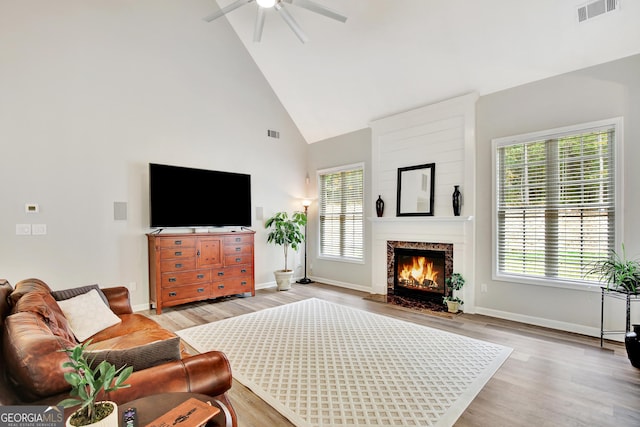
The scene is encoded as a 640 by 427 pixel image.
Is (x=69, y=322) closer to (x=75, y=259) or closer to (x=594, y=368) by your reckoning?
(x=75, y=259)

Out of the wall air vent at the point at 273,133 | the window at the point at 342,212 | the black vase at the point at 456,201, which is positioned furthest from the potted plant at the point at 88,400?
the wall air vent at the point at 273,133

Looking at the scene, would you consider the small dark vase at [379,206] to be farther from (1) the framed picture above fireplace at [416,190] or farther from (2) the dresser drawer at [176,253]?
(2) the dresser drawer at [176,253]

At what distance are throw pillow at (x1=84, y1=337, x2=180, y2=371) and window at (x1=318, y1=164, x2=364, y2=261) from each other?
4.85m

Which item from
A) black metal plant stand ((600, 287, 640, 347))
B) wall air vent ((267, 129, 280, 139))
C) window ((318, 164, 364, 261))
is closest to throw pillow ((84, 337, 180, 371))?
black metal plant stand ((600, 287, 640, 347))

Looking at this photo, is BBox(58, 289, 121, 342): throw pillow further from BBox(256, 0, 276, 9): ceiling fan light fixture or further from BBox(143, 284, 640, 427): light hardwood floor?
BBox(256, 0, 276, 9): ceiling fan light fixture

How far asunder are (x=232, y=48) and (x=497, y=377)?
6280 millimetres

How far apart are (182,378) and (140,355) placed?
229 mm

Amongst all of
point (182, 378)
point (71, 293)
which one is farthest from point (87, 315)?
point (182, 378)

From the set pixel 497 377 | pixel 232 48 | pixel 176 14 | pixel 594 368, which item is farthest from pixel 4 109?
pixel 594 368

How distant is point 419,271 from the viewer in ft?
17.1

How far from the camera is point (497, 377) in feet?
8.96

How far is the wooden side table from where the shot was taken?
1147 millimetres

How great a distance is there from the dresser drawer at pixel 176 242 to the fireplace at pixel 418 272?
3.31 m

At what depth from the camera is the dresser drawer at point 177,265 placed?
4.69m
